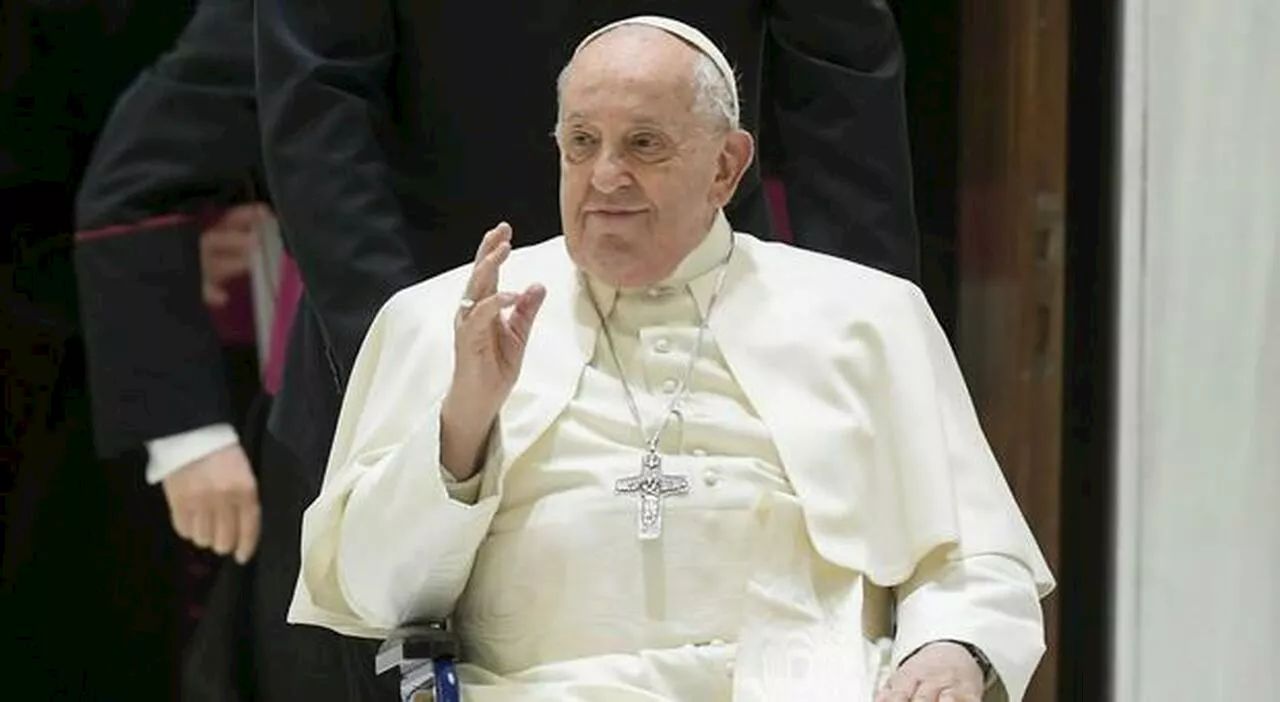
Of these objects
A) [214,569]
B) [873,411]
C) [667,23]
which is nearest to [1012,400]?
[873,411]

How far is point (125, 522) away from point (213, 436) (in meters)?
0.18

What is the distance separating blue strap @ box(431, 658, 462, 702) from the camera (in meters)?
2.36

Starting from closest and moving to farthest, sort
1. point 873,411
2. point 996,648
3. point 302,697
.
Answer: point 996,648, point 873,411, point 302,697

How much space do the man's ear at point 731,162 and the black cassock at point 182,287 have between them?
83 centimetres

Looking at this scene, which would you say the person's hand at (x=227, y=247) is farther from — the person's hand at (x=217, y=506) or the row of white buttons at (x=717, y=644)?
the row of white buttons at (x=717, y=644)

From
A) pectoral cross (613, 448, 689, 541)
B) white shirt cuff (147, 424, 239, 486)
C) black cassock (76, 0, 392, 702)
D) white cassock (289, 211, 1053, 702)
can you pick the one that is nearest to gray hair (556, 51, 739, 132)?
white cassock (289, 211, 1053, 702)

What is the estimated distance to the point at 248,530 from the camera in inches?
128

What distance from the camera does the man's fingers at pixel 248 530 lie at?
3.23 metres

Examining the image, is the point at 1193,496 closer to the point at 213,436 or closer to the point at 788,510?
the point at 788,510

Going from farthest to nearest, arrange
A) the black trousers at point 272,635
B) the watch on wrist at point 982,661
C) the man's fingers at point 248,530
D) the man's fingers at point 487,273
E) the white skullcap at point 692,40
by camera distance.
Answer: the man's fingers at point 248,530 < the black trousers at point 272,635 < the white skullcap at point 692,40 < the watch on wrist at point 982,661 < the man's fingers at point 487,273

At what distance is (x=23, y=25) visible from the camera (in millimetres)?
3289

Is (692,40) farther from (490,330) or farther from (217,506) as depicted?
(217,506)

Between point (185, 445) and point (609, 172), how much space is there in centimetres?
100

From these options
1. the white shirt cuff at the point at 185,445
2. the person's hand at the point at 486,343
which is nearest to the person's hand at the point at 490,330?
the person's hand at the point at 486,343
